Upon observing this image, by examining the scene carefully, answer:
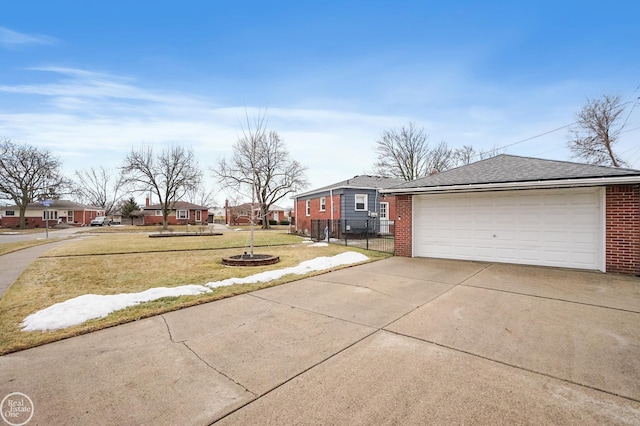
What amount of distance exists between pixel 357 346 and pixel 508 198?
801 centimetres

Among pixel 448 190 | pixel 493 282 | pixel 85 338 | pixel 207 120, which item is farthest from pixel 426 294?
pixel 207 120

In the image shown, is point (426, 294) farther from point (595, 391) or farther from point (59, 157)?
point (59, 157)

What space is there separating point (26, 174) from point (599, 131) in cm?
6025

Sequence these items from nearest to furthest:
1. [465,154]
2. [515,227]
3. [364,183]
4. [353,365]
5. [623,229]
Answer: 1. [353,365]
2. [623,229]
3. [515,227]
4. [364,183]
5. [465,154]

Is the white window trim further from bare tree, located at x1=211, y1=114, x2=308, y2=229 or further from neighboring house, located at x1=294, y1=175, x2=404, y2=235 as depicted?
→ bare tree, located at x1=211, y1=114, x2=308, y2=229

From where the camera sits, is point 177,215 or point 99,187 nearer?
point 177,215

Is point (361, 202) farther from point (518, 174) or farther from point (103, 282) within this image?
point (103, 282)

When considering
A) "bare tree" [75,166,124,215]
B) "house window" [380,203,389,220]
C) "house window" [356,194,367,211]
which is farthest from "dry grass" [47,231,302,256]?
"bare tree" [75,166,124,215]

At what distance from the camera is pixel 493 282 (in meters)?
6.67

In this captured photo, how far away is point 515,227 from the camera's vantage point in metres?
8.89

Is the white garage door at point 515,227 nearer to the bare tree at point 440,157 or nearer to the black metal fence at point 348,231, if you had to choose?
the black metal fence at point 348,231

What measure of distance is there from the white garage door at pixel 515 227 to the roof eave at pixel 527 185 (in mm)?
461

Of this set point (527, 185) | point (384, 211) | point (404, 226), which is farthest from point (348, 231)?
point (527, 185)

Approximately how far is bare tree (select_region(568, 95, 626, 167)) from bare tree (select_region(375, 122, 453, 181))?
1192 centimetres
